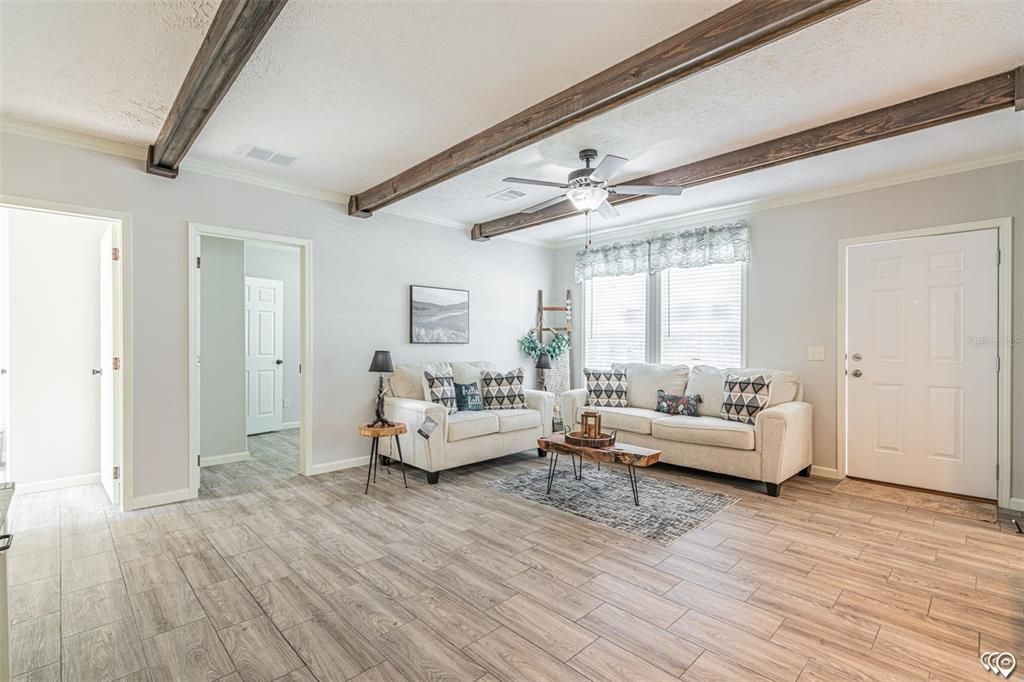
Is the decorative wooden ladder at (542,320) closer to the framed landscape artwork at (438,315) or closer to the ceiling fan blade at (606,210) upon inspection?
the framed landscape artwork at (438,315)

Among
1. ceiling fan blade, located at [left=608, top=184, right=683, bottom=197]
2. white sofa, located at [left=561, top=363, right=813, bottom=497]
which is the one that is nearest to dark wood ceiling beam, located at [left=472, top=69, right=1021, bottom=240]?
ceiling fan blade, located at [left=608, top=184, right=683, bottom=197]

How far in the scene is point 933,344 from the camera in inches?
155

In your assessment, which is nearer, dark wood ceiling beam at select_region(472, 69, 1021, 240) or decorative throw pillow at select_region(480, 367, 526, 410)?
dark wood ceiling beam at select_region(472, 69, 1021, 240)

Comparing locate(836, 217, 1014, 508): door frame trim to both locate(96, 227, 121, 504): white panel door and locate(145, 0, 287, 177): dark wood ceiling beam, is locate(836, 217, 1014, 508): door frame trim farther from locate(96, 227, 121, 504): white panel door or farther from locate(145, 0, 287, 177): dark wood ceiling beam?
locate(96, 227, 121, 504): white panel door

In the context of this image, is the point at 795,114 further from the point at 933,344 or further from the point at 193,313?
the point at 193,313

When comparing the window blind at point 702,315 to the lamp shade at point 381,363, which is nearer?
the lamp shade at point 381,363

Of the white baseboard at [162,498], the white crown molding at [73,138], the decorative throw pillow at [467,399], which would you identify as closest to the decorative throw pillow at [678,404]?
the decorative throw pillow at [467,399]

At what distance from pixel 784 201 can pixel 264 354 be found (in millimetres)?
6248

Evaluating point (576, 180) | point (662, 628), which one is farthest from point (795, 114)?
point (662, 628)

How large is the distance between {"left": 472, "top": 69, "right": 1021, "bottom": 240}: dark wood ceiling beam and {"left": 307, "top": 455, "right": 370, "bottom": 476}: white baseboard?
368cm

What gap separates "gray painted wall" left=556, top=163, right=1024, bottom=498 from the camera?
360 centimetres

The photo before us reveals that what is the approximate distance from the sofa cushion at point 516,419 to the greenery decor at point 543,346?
4.58 ft

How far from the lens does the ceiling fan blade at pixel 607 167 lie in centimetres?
305

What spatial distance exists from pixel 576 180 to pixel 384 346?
106 inches
